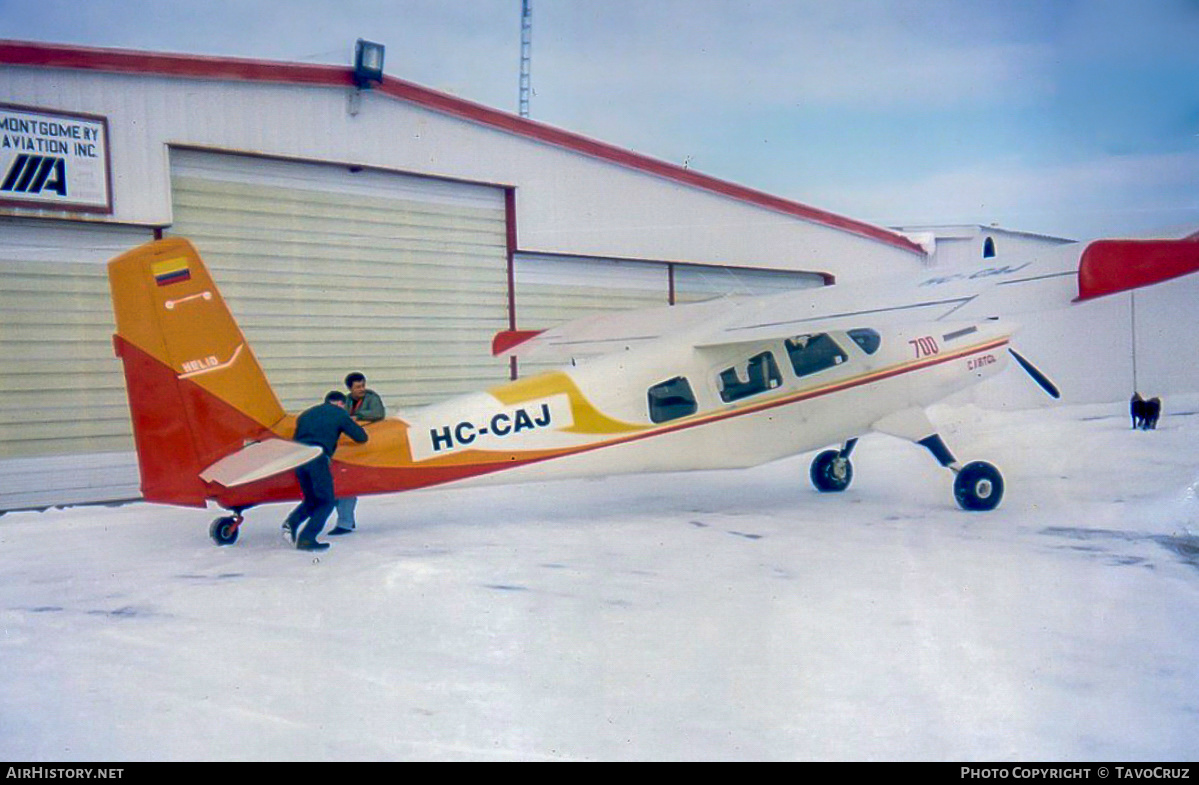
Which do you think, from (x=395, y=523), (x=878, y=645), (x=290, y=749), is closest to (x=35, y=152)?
(x=395, y=523)

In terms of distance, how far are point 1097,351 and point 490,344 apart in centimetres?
866

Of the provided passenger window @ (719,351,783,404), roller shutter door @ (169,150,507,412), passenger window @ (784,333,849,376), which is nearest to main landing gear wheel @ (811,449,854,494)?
passenger window @ (784,333,849,376)

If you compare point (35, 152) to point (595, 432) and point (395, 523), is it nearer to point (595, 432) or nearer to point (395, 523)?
point (395, 523)

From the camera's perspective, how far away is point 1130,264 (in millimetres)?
5516

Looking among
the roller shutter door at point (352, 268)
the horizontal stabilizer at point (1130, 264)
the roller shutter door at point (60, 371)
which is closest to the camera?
the horizontal stabilizer at point (1130, 264)

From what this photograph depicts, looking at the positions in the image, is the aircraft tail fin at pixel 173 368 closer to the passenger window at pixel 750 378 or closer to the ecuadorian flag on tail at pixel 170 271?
the ecuadorian flag on tail at pixel 170 271

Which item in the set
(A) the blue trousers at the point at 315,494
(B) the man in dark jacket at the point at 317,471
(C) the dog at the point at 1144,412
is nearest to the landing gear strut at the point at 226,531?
(B) the man in dark jacket at the point at 317,471

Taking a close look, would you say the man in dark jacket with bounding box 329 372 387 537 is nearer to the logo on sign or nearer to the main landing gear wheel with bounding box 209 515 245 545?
the main landing gear wheel with bounding box 209 515 245 545

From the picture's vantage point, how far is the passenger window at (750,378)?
806 centimetres

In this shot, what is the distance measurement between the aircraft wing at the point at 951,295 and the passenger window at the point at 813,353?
469mm

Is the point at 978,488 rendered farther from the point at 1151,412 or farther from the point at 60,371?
the point at 60,371

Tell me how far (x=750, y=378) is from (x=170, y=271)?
5.10 metres

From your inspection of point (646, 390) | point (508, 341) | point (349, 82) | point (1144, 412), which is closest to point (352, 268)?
point (349, 82)

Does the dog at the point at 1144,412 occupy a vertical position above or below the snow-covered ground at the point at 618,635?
above
